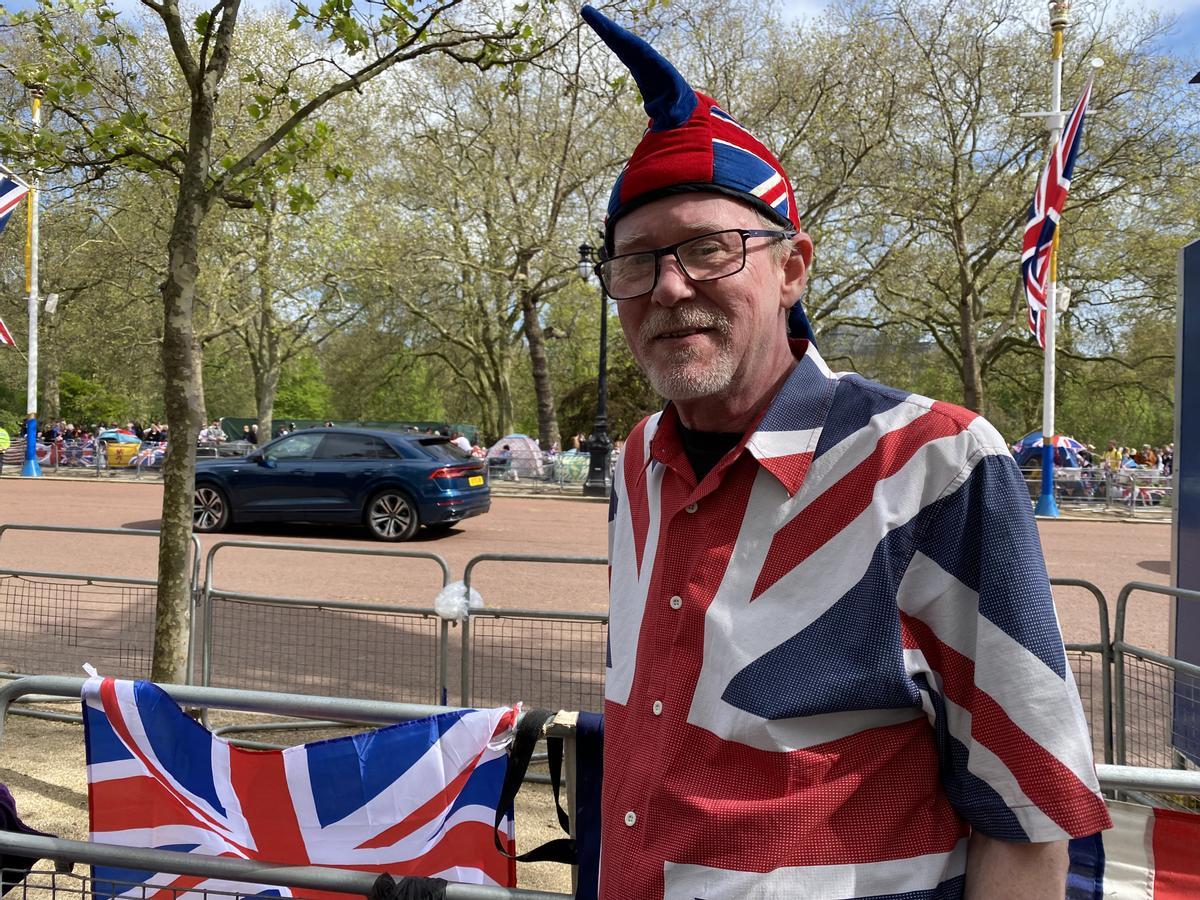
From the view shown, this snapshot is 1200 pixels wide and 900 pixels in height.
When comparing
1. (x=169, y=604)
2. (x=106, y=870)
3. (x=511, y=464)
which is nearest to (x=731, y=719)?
(x=106, y=870)

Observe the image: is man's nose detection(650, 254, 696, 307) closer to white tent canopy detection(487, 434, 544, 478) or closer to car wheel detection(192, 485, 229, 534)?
car wheel detection(192, 485, 229, 534)

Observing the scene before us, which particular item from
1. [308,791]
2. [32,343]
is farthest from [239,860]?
[32,343]

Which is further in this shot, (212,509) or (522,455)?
(522,455)

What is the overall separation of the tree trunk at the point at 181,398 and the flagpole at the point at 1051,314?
15.6m

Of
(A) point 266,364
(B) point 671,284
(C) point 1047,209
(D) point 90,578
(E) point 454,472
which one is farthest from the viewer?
(A) point 266,364

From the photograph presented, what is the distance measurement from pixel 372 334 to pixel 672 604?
41.1 m

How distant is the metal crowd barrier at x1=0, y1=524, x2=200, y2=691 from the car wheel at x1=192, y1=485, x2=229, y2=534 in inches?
240

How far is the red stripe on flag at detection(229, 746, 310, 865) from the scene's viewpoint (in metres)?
2.39

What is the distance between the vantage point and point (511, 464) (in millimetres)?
27422

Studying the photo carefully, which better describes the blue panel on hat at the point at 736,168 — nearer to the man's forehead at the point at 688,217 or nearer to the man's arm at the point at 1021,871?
the man's forehead at the point at 688,217

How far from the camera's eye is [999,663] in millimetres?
1312

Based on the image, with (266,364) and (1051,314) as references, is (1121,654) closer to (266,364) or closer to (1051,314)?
(1051,314)

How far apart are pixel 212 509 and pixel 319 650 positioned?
837 centimetres

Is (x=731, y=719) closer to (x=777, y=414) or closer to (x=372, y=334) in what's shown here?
(x=777, y=414)
